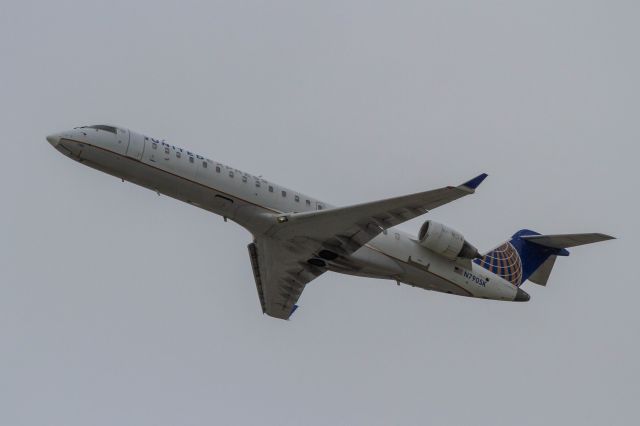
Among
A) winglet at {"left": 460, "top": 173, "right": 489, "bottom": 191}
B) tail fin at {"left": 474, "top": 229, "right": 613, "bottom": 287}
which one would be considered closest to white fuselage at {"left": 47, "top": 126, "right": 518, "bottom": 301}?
tail fin at {"left": 474, "top": 229, "right": 613, "bottom": 287}

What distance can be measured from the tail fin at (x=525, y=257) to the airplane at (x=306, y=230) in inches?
1.9

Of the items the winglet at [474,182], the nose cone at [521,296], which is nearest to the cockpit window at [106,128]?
the winglet at [474,182]

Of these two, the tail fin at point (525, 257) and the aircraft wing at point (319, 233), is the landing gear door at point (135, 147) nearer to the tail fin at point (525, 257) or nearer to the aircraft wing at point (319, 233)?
the aircraft wing at point (319, 233)

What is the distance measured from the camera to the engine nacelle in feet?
87.9

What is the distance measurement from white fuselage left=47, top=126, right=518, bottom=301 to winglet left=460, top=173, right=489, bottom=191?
17.2ft

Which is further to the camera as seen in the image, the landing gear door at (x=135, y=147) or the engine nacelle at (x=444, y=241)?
the engine nacelle at (x=444, y=241)

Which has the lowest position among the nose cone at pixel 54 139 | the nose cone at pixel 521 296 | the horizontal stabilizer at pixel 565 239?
the nose cone at pixel 54 139

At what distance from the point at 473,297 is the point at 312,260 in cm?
547

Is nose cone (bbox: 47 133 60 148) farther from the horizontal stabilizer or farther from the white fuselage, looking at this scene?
the horizontal stabilizer

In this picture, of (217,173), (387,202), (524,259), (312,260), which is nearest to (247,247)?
(312,260)

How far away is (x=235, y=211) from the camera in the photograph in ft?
82.1

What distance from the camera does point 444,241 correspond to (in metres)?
26.8

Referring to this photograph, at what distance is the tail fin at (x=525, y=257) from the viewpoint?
2941 cm

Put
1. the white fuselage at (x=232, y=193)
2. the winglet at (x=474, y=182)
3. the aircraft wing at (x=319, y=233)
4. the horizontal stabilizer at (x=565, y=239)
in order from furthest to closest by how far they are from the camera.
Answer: the horizontal stabilizer at (x=565, y=239)
the white fuselage at (x=232, y=193)
the aircraft wing at (x=319, y=233)
the winglet at (x=474, y=182)
